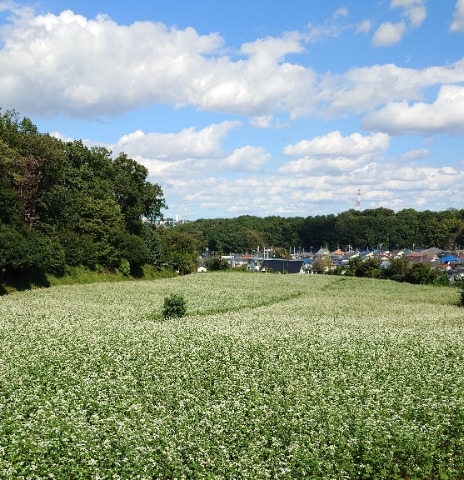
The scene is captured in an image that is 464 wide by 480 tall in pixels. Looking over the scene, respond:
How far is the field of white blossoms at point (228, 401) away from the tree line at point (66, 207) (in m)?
22.2

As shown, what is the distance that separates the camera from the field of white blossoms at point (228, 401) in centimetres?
1125

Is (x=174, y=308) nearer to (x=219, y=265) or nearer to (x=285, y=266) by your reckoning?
(x=219, y=265)

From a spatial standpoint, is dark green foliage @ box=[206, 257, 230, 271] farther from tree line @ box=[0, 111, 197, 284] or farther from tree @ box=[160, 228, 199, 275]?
tree line @ box=[0, 111, 197, 284]

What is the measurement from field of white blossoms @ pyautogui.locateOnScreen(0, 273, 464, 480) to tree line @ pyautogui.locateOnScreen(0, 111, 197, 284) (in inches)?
875

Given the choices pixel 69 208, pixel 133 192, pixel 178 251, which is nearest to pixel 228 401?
pixel 69 208

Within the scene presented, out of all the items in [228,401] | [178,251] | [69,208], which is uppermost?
[69,208]

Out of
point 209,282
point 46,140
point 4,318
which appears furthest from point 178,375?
point 209,282

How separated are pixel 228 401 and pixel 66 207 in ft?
170

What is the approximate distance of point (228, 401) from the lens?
48.7 feet

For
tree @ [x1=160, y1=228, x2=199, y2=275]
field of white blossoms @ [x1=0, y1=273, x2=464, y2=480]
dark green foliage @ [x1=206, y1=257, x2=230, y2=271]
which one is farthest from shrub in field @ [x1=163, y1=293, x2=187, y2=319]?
dark green foliage @ [x1=206, y1=257, x2=230, y2=271]

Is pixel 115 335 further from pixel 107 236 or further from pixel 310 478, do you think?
pixel 107 236

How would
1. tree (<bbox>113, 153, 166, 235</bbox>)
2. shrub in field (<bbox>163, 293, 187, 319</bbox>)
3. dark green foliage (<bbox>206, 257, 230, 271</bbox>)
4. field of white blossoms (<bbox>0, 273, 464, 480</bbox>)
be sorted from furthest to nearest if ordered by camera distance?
1. dark green foliage (<bbox>206, 257, 230, 271</bbox>)
2. tree (<bbox>113, 153, 166, 235</bbox>)
3. shrub in field (<bbox>163, 293, 187, 319</bbox>)
4. field of white blossoms (<bbox>0, 273, 464, 480</bbox>)

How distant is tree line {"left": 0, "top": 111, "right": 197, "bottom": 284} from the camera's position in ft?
162

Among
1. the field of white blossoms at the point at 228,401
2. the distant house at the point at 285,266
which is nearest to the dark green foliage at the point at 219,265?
the distant house at the point at 285,266
